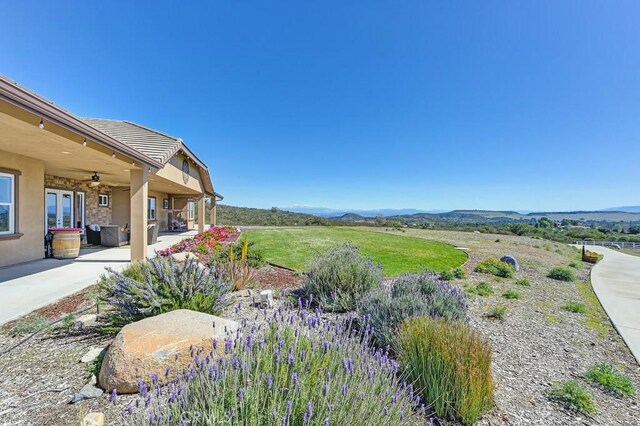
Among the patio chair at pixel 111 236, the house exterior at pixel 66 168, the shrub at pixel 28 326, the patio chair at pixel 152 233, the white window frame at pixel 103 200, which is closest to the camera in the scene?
the shrub at pixel 28 326

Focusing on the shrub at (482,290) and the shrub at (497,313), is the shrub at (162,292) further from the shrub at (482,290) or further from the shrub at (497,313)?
the shrub at (482,290)

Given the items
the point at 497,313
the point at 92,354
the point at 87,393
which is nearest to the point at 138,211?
the point at 92,354

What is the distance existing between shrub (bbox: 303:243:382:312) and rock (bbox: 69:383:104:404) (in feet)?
10.3

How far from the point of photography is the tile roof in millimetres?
9445

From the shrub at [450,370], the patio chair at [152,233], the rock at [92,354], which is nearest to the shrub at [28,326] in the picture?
the rock at [92,354]

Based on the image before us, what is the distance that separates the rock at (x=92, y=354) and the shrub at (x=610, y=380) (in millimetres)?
5379

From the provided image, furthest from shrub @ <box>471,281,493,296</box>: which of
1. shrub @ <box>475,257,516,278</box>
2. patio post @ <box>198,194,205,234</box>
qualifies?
patio post @ <box>198,194,205,234</box>

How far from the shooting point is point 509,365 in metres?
3.46

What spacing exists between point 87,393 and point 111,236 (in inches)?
472

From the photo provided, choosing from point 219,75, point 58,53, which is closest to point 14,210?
point 58,53

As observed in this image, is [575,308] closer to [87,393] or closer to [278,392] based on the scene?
[278,392]

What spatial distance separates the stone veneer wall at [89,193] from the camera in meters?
11.5

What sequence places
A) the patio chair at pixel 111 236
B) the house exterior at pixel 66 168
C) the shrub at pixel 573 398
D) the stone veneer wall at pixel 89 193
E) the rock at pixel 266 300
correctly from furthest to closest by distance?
the patio chair at pixel 111 236
the stone veneer wall at pixel 89 193
the house exterior at pixel 66 168
the rock at pixel 266 300
the shrub at pixel 573 398

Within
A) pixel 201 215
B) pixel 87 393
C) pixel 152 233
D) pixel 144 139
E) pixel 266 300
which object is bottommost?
pixel 87 393
